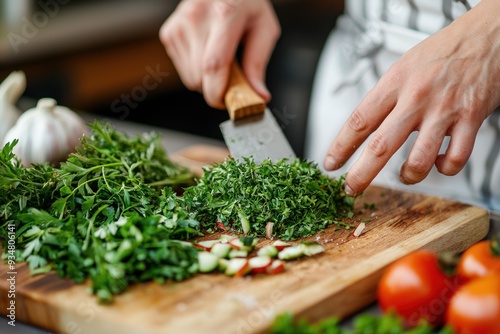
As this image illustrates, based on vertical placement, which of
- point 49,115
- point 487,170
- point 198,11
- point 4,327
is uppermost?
point 198,11

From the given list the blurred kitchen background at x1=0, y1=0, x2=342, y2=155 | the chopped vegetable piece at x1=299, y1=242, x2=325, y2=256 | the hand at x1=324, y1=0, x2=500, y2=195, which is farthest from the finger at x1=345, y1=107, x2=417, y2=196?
the blurred kitchen background at x1=0, y1=0, x2=342, y2=155

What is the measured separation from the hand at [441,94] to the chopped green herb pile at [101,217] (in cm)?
48

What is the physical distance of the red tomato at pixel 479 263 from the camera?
1.15 m

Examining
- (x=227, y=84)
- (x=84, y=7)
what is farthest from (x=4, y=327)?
(x=84, y=7)

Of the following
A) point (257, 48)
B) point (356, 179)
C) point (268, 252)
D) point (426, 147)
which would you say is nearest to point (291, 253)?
point (268, 252)

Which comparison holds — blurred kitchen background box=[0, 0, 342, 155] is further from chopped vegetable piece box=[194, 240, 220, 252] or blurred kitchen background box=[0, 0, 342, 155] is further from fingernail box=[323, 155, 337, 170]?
chopped vegetable piece box=[194, 240, 220, 252]

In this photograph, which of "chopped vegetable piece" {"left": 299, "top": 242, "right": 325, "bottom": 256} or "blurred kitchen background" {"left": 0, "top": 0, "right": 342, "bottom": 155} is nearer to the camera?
"chopped vegetable piece" {"left": 299, "top": 242, "right": 325, "bottom": 256}

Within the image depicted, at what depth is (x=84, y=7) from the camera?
4.15m

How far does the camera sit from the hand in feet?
4.88

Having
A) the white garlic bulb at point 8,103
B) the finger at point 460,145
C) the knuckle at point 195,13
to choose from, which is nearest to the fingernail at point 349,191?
the finger at point 460,145

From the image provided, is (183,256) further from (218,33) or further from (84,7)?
(84,7)

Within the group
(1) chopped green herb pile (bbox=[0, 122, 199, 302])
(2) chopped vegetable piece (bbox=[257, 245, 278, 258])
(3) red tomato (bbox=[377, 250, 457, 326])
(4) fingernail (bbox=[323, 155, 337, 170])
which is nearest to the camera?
(3) red tomato (bbox=[377, 250, 457, 326])

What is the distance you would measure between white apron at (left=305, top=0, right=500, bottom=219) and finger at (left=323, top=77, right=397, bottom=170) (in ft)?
1.21

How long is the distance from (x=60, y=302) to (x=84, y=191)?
388 millimetres
